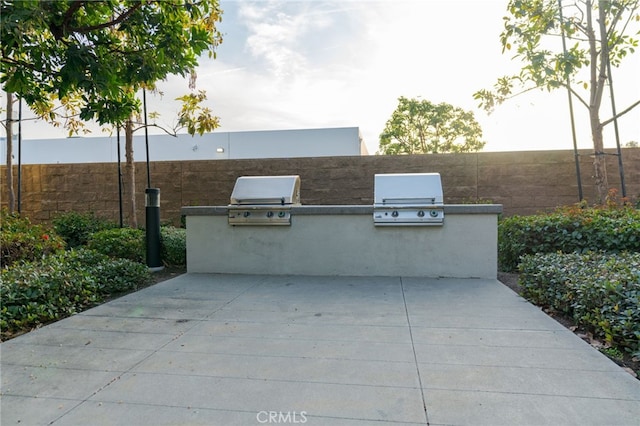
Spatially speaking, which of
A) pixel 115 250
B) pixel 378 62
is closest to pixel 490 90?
pixel 378 62

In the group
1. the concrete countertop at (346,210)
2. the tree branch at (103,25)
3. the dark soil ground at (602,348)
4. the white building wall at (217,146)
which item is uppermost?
the white building wall at (217,146)

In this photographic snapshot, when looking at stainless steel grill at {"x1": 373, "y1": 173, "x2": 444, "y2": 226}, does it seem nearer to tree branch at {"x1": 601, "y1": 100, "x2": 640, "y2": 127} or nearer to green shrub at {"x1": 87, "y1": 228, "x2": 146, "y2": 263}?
tree branch at {"x1": 601, "y1": 100, "x2": 640, "y2": 127}

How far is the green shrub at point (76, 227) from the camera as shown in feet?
24.6

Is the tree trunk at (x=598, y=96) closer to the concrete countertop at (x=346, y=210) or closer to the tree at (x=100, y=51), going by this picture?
the concrete countertop at (x=346, y=210)

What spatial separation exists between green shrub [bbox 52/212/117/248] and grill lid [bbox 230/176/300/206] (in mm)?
3762

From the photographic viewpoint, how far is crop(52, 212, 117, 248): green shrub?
7.51 metres

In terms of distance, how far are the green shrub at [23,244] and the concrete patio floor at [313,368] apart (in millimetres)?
2532

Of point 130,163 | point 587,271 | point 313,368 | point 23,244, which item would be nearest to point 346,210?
point 587,271

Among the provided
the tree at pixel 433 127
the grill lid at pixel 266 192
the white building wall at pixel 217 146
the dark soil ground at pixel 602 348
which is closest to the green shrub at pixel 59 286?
the grill lid at pixel 266 192

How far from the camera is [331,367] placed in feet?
7.86

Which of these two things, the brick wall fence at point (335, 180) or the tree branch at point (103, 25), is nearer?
the tree branch at point (103, 25)

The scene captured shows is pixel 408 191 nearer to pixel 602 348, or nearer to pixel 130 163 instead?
pixel 602 348

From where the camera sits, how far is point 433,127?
21344 millimetres

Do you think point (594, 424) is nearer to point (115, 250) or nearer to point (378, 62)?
point (115, 250)
